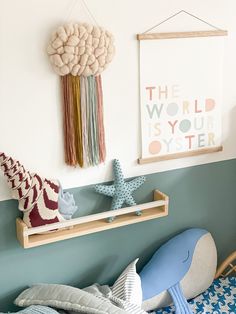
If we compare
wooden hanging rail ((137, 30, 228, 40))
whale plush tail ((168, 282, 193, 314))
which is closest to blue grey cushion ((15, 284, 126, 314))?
whale plush tail ((168, 282, 193, 314))

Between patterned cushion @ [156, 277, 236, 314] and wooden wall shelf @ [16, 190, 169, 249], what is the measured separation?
44 centimetres

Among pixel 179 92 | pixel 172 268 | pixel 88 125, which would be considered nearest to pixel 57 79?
pixel 88 125

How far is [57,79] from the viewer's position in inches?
72.2

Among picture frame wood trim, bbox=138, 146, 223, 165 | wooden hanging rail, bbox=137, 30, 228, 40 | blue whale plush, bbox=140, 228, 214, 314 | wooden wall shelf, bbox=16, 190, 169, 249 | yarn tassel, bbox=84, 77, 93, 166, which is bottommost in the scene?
blue whale plush, bbox=140, 228, 214, 314

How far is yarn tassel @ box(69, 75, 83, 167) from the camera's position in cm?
183

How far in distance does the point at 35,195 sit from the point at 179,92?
0.78 m

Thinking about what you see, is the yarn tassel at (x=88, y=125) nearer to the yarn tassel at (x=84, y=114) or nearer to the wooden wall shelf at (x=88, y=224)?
the yarn tassel at (x=84, y=114)

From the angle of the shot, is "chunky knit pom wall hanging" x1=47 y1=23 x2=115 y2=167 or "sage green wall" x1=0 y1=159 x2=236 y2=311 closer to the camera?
"chunky knit pom wall hanging" x1=47 y1=23 x2=115 y2=167

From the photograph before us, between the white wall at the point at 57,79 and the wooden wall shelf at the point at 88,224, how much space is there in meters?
0.15

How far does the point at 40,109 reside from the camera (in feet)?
6.00

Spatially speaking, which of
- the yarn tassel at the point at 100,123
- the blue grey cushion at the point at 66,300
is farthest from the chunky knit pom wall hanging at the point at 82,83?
the blue grey cushion at the point at 66,300

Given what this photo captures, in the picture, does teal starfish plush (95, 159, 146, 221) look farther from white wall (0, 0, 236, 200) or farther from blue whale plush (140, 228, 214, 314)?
blue whale plush (140, 228, 214, 314)

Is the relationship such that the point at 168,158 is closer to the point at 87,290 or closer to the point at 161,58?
the point at 161,58

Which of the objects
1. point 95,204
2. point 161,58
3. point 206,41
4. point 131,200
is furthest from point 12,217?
point 206,41
